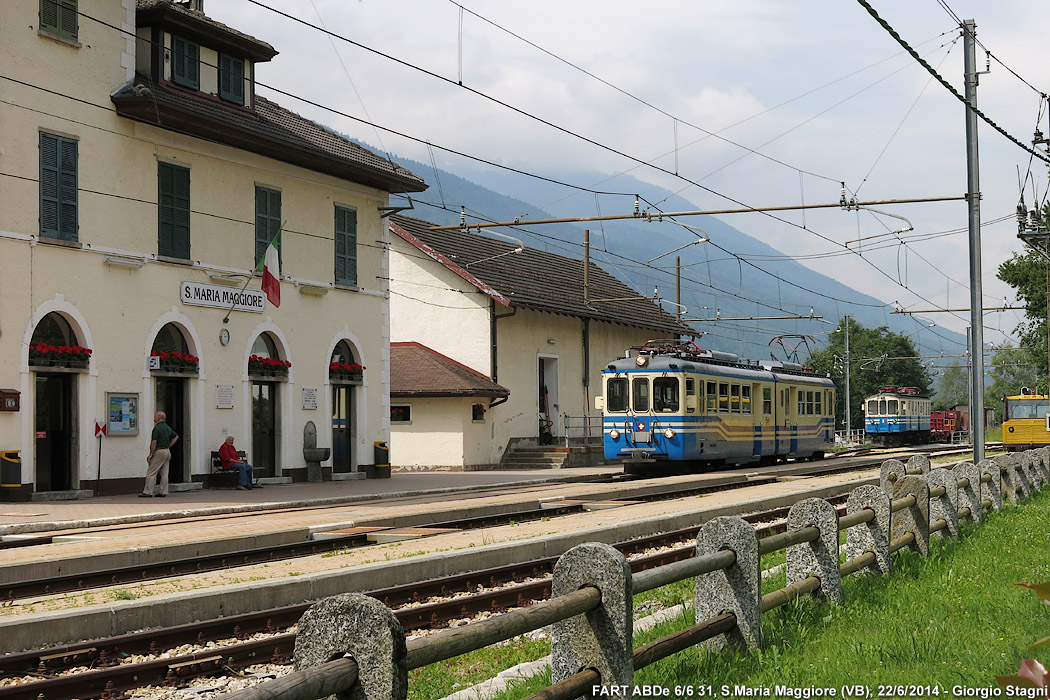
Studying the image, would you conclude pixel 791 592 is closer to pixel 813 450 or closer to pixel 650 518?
pixel 650 518

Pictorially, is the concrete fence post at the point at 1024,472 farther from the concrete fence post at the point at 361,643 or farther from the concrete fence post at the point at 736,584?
the concrete fence post at the point at 361,643

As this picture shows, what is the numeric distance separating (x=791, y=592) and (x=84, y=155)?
60.7 ft

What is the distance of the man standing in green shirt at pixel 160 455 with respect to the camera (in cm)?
2272

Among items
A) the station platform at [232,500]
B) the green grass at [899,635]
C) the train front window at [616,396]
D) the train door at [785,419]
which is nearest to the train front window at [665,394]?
the train front window at [616,396]

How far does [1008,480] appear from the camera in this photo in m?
18.9

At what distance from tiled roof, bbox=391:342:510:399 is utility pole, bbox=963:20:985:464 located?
16.7 metres

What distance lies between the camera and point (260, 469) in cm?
2727

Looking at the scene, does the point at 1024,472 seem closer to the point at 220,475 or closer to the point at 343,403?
the point at 220,475

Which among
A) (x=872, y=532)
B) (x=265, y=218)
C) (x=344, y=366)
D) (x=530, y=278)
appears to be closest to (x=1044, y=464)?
(x=872, y=532)

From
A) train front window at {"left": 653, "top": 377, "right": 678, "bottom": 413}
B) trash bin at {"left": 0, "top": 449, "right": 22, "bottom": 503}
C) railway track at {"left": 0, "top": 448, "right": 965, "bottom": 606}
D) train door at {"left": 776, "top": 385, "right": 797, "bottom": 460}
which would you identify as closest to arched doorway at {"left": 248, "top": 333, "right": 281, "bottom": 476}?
trash bin at {"left": 0, "top": 449, "right": 22, "bottom": 503}

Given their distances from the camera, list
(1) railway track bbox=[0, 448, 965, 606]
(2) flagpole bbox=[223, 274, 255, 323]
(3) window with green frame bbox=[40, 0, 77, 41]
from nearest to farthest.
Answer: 1. (1) railway track bbox=[0, 448, 965, 606]
2. (3) window with green frame bbox=[40, 0, 77, 41]
3. (2) flagpole bbox=[223, 274, 255, 323]

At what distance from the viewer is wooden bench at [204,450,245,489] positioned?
25.5 metres

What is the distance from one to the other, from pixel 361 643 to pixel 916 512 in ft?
28.3

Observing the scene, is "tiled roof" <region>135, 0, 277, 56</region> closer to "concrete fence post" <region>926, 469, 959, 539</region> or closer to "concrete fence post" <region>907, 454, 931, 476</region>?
"concrete fence post" <region>907, 454, 931, 476</region>
